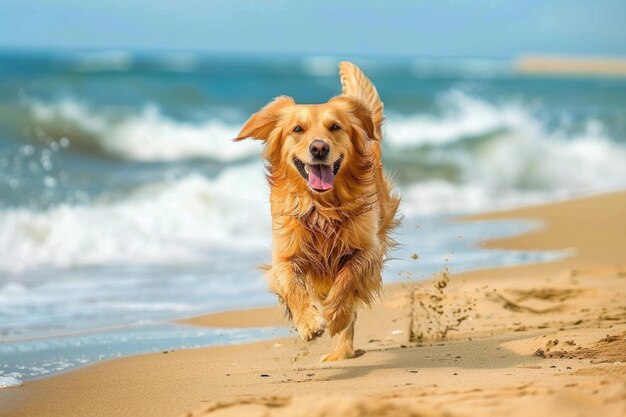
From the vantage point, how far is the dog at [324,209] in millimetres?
5188

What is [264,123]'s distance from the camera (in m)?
5.39

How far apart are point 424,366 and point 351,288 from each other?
58 cm

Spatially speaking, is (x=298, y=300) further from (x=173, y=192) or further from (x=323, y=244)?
(x=173, y=192)

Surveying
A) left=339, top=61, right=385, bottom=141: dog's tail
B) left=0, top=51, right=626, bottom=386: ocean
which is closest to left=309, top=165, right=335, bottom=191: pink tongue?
left=339, top=61, right=385, bottom=141: dog's tail

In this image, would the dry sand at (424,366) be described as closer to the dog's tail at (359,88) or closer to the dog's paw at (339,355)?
the dog's paw at (339,355)

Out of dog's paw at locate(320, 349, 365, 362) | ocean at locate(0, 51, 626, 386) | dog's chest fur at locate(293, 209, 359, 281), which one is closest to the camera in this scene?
dog's chest fur at locate(293, 209, 359, 281)

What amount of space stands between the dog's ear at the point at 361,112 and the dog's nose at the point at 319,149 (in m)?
0.39

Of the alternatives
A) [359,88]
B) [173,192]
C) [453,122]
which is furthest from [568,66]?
[359,88]

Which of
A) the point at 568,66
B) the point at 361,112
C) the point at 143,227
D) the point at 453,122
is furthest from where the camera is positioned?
the point at 568,66

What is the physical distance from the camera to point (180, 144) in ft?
62.5

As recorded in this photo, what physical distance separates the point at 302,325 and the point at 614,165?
14.0 meters

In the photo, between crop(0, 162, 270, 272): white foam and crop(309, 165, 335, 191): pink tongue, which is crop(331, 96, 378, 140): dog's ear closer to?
crop(309, 165, 335, 191): pink tongue

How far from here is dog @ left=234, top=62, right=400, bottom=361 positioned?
17.0 ft

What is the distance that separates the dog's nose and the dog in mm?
50
